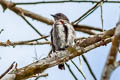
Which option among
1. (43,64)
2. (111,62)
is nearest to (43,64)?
(43,64)

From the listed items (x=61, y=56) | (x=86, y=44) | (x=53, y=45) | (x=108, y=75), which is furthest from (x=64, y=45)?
(x=108, y=75)

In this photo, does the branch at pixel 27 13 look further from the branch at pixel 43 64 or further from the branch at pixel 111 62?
the branch at pixel 111 62

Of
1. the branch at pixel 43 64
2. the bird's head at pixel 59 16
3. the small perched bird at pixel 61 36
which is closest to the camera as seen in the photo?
the branch at pixel 43 64

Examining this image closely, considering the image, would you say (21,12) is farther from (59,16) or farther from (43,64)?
(59,16)

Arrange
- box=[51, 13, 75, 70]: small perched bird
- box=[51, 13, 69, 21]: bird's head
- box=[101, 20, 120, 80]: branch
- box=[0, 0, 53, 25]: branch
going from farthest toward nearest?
box=[51, 13, 69, 21]: bird's head < box=[51, 13, 75, 70]: small perched bird < box=[0, 0, 53, 25]: branch < box=[101, 20, 120, 80]: branch

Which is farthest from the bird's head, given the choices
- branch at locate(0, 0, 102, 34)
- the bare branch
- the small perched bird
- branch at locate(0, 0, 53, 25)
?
the bare branch

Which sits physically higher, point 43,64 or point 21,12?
point 21,12

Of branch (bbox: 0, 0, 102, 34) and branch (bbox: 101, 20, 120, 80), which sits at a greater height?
branch (bbox: 0, 0, 102, 34)

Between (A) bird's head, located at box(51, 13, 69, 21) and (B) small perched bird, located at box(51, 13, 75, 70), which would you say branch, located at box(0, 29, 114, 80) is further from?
(A) bird's head, located at box(51, 13, 69, 21)

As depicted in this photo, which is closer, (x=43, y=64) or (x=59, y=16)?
(x=43, y=64)

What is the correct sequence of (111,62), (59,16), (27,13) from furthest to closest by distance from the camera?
(59,16)
(27,13)
(111,62)

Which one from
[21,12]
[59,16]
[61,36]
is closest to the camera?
[21,12]

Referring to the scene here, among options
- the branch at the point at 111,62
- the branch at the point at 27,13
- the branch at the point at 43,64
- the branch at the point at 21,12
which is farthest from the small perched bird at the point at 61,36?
the branch at the point at 111,62

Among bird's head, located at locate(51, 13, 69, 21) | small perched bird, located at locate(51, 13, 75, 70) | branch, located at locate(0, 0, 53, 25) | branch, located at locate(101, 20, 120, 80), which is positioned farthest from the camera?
bird's head, located at locate(51, 13, 69, 21)
